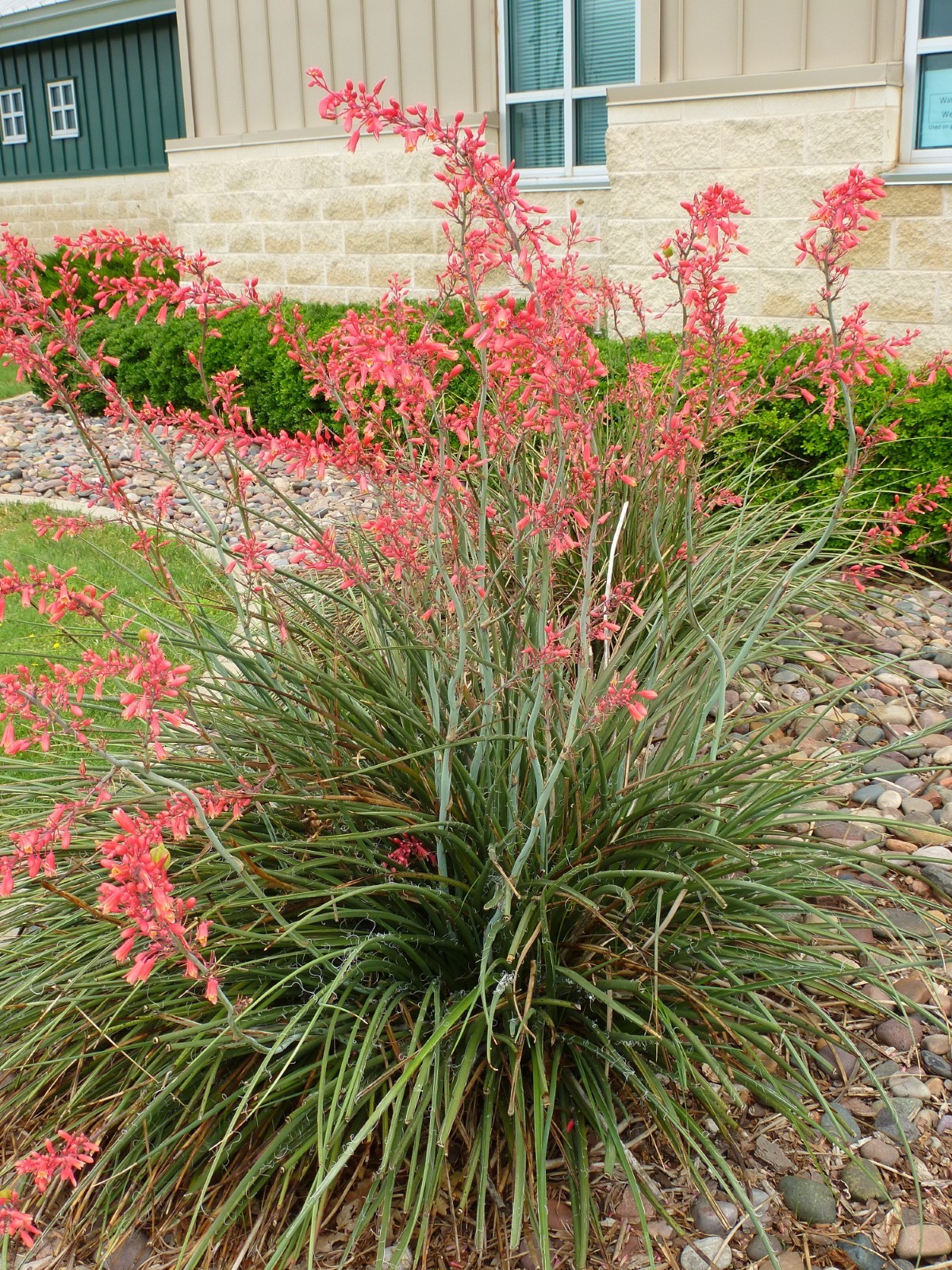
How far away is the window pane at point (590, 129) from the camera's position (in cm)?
870

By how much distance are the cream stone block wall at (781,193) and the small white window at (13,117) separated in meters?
14.3

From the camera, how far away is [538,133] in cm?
906

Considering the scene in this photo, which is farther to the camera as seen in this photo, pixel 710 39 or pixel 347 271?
pixel 347 271

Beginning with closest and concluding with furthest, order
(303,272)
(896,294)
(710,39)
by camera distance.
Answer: (896,294)
(710,39)
(303,272)

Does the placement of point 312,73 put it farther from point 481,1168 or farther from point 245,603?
point 481,1168

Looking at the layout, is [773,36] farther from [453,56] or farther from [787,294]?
[453,56]

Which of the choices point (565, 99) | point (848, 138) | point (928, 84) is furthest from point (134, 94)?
point (928, 84)

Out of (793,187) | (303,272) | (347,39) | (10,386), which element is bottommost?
(10,386)

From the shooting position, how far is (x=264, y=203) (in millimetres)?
10719

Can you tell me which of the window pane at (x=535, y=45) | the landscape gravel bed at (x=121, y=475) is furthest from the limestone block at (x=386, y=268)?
the landscape gravel bed at (x=121, y=475)

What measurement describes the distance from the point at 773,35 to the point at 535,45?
2551 millimetres

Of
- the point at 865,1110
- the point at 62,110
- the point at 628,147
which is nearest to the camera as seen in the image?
the point at 865,1110

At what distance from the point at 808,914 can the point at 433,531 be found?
1301 mm

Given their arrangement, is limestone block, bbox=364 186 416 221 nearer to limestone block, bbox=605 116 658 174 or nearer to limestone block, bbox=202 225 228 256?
limestone block, bbox=202 225 228 256
